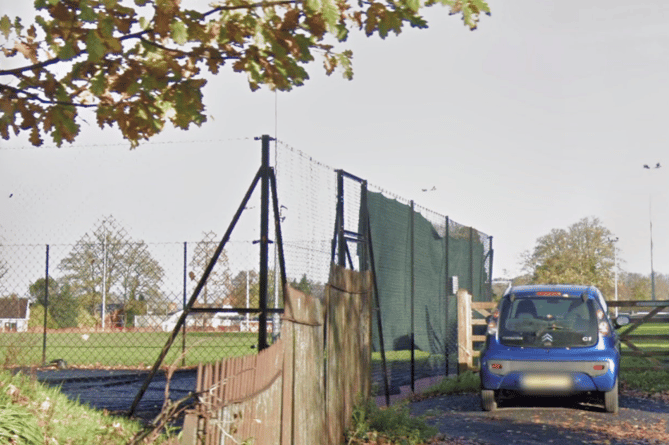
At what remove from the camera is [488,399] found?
35.9ft

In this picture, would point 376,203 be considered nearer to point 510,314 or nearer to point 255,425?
point 510,314

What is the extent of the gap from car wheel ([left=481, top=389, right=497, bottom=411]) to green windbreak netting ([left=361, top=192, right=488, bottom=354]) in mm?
1419

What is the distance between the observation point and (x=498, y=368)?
10875mm

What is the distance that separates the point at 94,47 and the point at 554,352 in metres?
7.57

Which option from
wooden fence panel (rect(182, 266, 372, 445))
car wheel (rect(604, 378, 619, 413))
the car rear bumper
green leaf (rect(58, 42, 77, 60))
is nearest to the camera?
wooden fence panel (rect(182, 266, 372, 445))

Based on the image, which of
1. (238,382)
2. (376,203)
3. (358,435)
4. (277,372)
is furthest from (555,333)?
(238,382)

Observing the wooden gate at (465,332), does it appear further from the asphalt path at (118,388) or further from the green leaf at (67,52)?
the green leaf at (67,52)

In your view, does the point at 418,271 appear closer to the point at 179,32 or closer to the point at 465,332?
the point at 465,332

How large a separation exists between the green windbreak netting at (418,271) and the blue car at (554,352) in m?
1.46

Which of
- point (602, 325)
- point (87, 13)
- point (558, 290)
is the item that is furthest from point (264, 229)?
point (602, 325)

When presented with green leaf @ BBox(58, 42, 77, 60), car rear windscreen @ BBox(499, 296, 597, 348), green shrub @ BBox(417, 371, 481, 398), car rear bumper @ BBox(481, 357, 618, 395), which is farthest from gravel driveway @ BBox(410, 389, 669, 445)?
green leaf @ BBox(58, 42, 77, 60)

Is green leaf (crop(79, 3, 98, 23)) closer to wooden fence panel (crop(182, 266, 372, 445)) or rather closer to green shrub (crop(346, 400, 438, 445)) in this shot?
wooden fence panel (crop(182, 266, 372, 445))

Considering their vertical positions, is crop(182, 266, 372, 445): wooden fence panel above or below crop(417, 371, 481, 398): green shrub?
above

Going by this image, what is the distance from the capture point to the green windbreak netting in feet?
38.7
